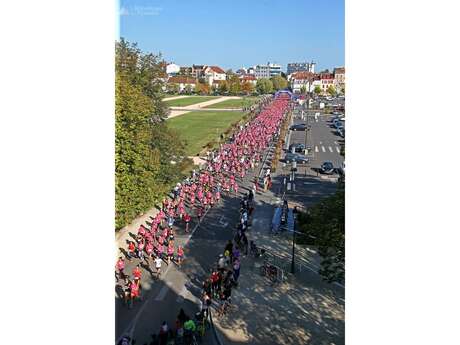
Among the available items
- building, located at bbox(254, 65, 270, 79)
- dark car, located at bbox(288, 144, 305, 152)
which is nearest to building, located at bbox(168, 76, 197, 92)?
building, located at bbox(254, 65, 270, 79)

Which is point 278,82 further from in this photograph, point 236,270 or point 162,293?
point 162,293

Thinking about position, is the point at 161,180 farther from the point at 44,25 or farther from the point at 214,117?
the point at 214,117

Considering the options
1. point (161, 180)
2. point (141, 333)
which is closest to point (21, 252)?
point (141, 333)

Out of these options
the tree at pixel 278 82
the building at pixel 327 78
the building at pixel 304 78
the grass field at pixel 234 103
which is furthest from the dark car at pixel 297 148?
the grass field at pixel 234 103

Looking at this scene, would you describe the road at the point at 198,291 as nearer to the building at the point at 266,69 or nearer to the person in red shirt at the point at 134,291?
the person in red shirt at the point at 134,291

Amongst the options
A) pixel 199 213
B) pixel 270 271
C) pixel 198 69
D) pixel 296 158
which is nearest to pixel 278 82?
pixel 296 158

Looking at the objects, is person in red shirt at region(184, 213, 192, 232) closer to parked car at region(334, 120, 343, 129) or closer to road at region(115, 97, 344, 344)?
road at region(115, 97, 344, 344)

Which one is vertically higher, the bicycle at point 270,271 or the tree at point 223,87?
the tree at point 223,87
